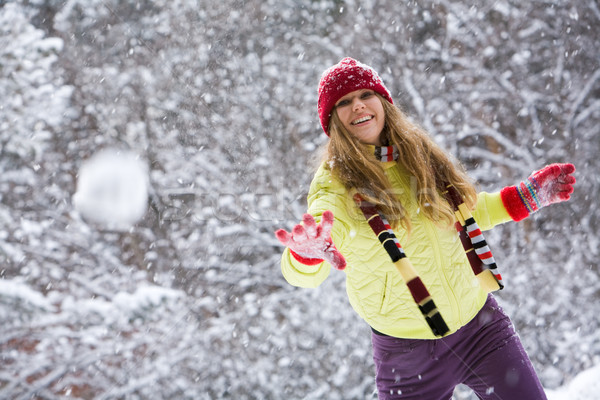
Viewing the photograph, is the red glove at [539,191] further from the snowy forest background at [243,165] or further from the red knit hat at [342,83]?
the snowy forest background at [243,165]

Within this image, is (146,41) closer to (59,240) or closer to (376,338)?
(59,240)

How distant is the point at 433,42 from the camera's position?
243 inches

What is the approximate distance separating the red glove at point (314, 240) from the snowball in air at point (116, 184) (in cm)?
526

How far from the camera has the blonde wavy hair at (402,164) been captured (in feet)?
5.36

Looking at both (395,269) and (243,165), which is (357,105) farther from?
(243,165)

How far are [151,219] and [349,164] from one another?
5.15m

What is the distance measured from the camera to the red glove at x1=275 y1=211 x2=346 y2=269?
1.28m

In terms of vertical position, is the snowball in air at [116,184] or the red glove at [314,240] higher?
the red glove at [314,240]

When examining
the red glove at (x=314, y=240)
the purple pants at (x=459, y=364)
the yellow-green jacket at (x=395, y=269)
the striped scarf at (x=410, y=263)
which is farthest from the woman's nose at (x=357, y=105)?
the purple pants at (x=459, y=364)

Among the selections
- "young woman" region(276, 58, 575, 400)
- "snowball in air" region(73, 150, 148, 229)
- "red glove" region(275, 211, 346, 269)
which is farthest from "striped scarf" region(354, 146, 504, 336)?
"snowball in air" region(73, 150, 148, 229)

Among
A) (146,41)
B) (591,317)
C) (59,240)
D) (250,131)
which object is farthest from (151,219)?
(591,317)

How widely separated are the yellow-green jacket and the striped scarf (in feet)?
0.14

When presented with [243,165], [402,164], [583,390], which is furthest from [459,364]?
[243,165]

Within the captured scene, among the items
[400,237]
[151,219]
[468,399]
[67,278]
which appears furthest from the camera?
[151,219]
